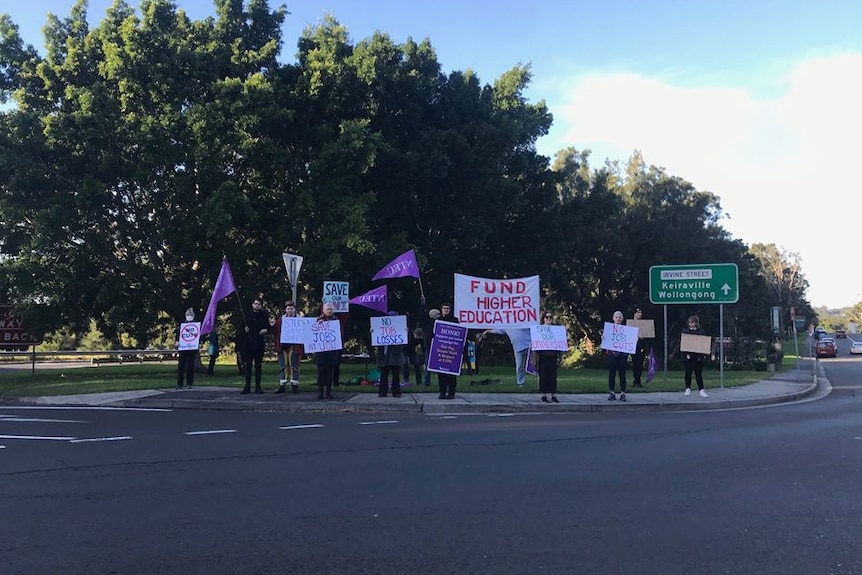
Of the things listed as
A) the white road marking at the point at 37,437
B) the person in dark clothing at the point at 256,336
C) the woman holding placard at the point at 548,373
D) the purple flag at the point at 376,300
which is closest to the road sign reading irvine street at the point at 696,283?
the woman holding placard at the point at 548,373

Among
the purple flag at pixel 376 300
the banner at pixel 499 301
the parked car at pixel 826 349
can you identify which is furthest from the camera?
the parked car at pixel 826 349

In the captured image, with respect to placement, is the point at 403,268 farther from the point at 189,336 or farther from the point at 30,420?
the point at 30,420

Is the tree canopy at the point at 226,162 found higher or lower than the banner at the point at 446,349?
higher

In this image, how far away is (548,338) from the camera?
562 inches

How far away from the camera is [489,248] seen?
30.1m

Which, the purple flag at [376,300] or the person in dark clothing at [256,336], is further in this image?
the purple flag at [376,300]

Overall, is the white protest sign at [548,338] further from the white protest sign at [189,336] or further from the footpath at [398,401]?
the white protest sign at [189,336]

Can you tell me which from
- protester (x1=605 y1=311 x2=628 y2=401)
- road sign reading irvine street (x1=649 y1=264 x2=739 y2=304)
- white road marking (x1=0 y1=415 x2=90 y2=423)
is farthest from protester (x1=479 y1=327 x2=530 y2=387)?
white road marking (x1=0 y1=415 x2=90 y2=423)

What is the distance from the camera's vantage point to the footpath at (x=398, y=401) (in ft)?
43.0

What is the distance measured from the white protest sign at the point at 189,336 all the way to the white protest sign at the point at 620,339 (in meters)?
9.69

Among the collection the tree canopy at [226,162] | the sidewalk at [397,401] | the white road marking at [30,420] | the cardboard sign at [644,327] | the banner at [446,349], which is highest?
the tree canopy at [226,162]

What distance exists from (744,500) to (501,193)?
2052cm

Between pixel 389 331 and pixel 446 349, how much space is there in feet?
4.32

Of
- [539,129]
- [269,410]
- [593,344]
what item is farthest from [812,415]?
[593,344]
